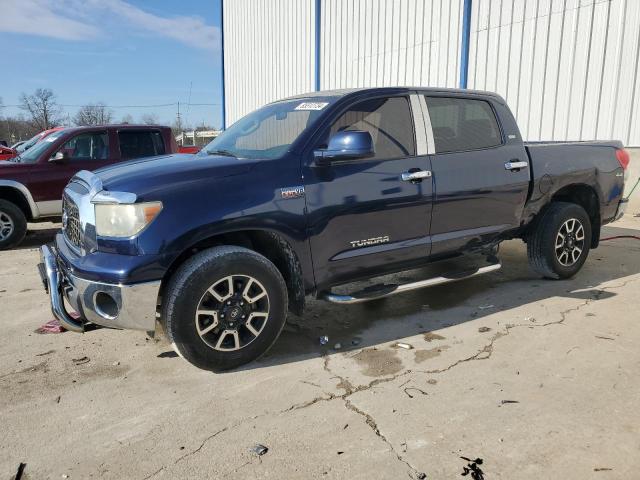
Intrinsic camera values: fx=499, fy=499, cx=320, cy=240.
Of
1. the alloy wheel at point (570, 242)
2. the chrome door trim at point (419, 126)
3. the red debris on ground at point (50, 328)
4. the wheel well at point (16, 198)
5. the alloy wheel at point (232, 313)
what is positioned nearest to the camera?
the alloy wheel at point (232, 313)

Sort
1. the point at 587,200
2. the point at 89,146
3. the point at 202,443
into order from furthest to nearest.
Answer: the point at 89,146, the point at 587,200, the point at 202,443

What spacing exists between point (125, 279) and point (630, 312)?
4041mm

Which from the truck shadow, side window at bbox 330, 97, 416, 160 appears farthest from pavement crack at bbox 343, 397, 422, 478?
side window at bbox 330, 97, 416, 160

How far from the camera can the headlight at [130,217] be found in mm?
2932

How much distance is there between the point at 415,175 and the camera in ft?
12.5

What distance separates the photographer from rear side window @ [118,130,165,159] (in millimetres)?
8117

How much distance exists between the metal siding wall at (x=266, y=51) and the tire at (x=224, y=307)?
48.8 ft

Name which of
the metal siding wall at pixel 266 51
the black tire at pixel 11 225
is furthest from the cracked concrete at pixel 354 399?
the metal siding wall at pixel 266 51

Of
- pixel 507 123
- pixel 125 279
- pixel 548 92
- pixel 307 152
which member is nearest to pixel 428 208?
pixel 307 152

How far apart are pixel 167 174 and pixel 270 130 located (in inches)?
42.7

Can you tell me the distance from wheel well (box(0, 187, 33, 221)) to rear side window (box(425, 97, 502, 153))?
627 centimetres

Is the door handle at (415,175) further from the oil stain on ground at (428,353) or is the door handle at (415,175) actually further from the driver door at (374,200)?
the oil stain on ground at (428,353)

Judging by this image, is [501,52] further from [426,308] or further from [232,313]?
[232,313]

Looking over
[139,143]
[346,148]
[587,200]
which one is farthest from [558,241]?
[139,143]
